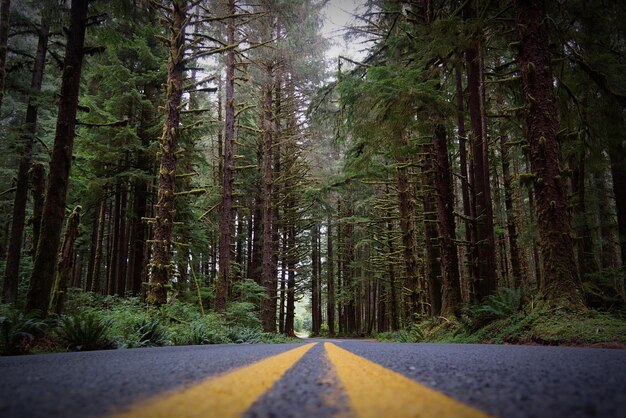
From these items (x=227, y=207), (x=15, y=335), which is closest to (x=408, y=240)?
(x=227, y=207)

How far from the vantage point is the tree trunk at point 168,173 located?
395 inches

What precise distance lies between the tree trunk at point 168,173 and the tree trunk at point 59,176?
275cm

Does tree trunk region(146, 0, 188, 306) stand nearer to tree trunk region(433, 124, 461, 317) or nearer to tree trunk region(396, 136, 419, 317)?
tree trunk region(433, 124, 461, 317)

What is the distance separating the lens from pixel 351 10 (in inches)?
583

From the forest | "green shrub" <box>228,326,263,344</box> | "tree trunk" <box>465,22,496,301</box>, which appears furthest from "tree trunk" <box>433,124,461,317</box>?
"green shrub" <box>228,326,263,344</box>

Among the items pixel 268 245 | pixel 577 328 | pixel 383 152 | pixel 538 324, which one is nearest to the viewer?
pixel 577 328

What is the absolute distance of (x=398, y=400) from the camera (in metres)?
1.29

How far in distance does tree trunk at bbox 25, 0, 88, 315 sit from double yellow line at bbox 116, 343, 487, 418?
7412mm

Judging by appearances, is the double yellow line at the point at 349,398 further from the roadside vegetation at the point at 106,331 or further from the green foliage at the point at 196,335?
the green foliage at the point at 196,335

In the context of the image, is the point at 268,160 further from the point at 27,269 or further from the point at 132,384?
the point at 132,384

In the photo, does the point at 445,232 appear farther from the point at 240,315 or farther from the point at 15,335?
the point at 15,335

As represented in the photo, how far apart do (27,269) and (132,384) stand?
2091 centimetres

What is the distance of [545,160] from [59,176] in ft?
33.2

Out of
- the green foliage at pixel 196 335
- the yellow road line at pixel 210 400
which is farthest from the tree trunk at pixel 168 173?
the yellow road line at pixel 210 400
